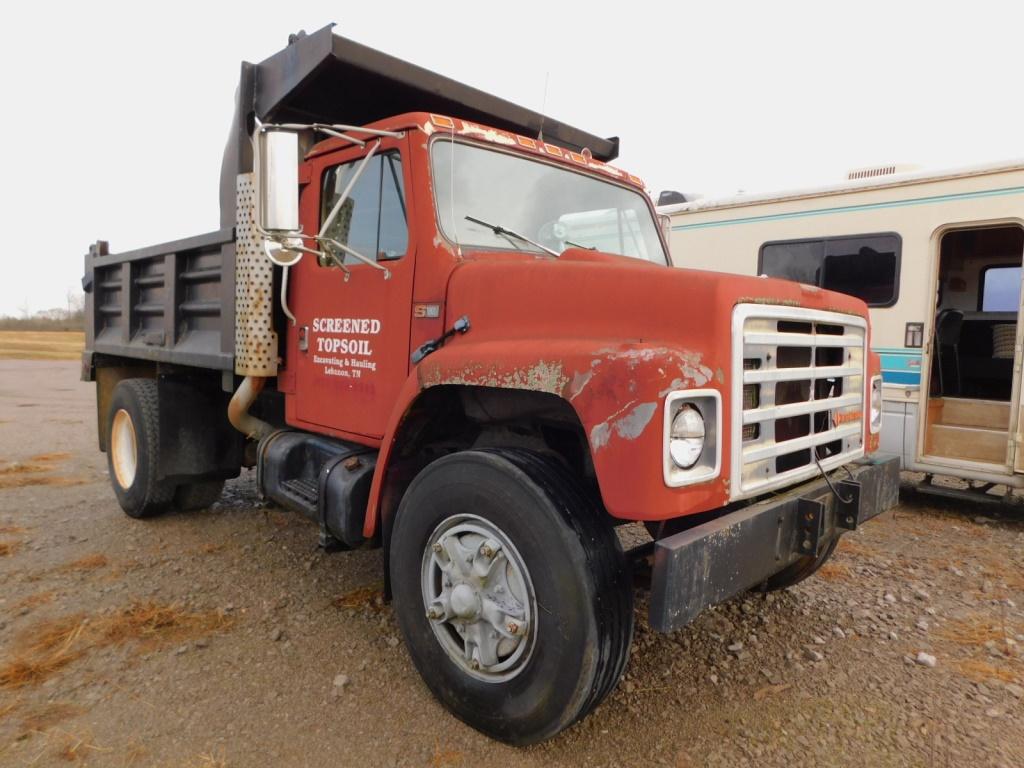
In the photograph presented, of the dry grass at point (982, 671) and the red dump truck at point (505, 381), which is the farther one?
the dry grass at point (982, 671)

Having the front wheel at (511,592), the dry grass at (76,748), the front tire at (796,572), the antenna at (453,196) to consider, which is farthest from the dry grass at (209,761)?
the front tire at (796,572)

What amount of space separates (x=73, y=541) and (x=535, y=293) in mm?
3874

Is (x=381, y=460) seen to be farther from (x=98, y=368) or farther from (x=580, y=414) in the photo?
(x=98, y=368)

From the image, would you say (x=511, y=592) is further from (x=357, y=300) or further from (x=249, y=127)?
(x=249, y=127)

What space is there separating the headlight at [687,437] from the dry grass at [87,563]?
12.2ft

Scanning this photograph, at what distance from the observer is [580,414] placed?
2.18 metres

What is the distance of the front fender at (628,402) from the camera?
78.9 inches

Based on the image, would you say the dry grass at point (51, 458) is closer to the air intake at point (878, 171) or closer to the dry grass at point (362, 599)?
the dry grass at point (362, 599)

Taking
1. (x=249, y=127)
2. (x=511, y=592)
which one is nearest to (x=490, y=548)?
(x=511, y=592)

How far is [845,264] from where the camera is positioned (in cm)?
646

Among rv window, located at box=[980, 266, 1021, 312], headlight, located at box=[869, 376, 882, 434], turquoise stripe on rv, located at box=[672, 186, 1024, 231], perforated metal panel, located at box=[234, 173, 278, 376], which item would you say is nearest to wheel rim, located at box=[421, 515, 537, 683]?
perforated metal panel, located at box=[234, 173, 278, 376]

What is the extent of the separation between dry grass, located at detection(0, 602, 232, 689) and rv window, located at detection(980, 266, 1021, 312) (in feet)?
26.3

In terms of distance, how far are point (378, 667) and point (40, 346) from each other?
31879 mm

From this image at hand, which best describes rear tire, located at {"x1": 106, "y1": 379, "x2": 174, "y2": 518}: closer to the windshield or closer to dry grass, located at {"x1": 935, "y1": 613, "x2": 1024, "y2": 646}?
the windshield
